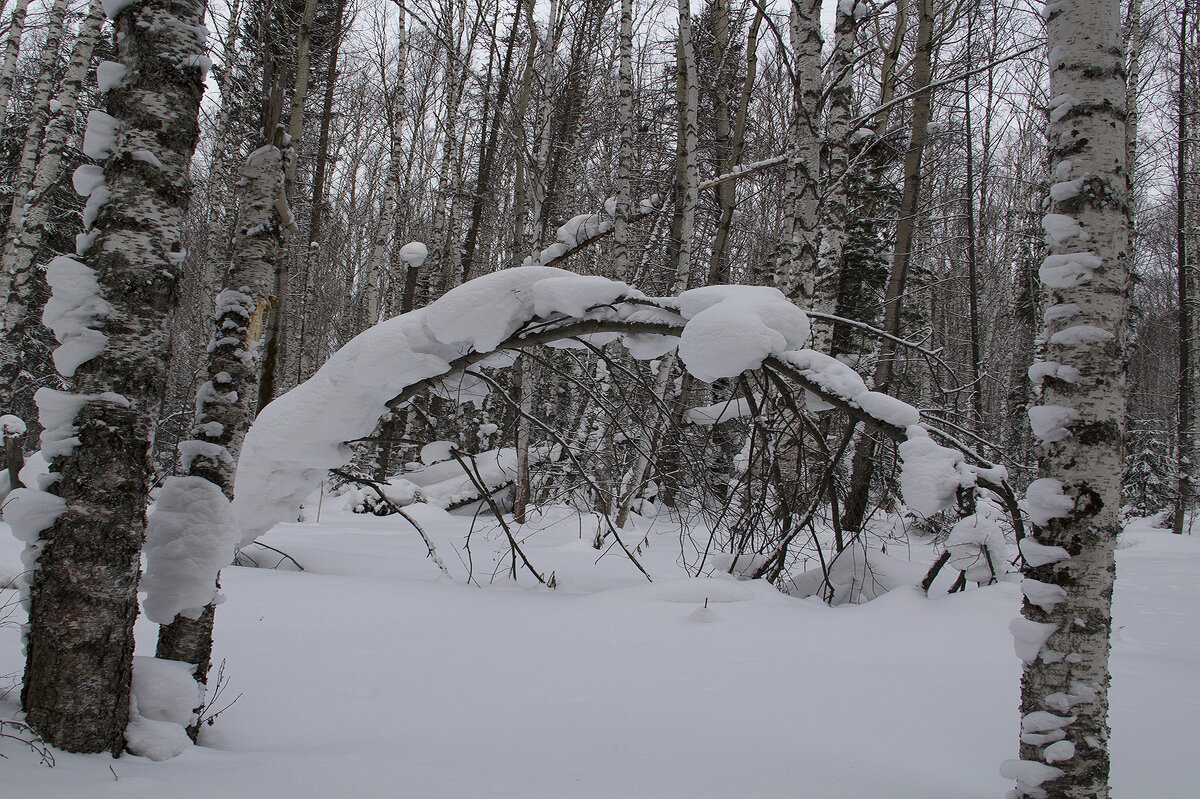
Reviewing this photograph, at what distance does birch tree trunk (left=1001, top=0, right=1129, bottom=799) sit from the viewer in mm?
1847

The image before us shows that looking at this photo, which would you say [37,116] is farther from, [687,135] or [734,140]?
[734,140]

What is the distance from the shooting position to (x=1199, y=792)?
2203 millimetres

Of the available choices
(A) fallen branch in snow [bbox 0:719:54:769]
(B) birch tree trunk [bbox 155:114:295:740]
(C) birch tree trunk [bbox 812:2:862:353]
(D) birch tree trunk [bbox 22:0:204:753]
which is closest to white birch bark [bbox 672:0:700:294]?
(C) birch tree trunk [bbox 812:2:862:353]

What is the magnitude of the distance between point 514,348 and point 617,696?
1617 mm

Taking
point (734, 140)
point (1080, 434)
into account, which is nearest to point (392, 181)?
point (734, 140)

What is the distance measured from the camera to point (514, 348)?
2.94 meters

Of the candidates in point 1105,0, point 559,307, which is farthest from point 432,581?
point 1105,0

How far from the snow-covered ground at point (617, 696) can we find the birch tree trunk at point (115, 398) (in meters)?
0.19

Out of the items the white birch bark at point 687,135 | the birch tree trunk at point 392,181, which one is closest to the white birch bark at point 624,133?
the white birch bark at point 687,135

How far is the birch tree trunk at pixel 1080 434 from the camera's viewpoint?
6.06 ft

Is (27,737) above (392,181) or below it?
below

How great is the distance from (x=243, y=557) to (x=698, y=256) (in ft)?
33.4

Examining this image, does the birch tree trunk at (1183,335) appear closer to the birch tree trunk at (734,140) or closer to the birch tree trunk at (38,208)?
the birch tree trunk at (734,140)

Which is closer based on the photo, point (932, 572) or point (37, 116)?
point (932, 572)
